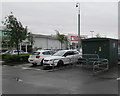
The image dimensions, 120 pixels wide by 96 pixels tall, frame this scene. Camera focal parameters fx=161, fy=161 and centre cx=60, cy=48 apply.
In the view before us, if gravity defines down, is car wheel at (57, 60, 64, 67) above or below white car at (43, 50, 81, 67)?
below

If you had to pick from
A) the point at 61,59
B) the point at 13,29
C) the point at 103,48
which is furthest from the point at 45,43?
the point at 103,48

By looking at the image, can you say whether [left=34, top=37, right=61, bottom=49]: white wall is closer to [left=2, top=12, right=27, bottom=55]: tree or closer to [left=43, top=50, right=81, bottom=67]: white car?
[left=2, top=12, right=27, bottom=55]: tree

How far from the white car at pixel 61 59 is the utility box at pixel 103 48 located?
4.49 ft

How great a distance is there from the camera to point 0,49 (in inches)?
1580

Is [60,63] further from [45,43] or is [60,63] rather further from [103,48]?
[45,43]

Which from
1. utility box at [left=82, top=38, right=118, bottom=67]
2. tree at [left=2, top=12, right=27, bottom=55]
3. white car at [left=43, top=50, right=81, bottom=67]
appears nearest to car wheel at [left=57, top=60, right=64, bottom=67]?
white car at [left=43, top=50, right=81, bottom=67]

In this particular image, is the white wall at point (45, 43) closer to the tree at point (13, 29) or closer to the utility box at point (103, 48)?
the tree at point (13, 29)

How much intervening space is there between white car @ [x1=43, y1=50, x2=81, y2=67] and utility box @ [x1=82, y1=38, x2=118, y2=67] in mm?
1368

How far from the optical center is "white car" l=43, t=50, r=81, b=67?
1384 cm

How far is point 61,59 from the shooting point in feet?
47.5

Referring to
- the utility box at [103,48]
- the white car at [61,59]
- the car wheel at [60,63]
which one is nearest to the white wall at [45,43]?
the white car at [61,59]

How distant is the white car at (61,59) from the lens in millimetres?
13842

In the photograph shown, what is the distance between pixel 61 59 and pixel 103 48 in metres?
3.83

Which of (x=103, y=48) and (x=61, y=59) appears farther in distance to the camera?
(x=61, y=59)
